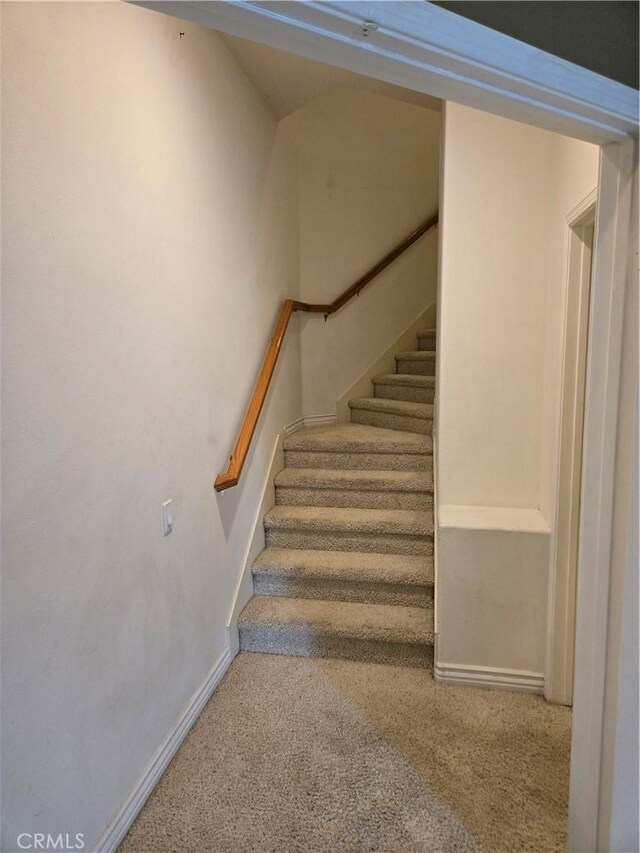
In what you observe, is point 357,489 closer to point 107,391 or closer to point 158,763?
point 158,763

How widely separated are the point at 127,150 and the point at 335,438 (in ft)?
6.72

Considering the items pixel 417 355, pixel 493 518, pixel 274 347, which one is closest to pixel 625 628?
pixel 493 518

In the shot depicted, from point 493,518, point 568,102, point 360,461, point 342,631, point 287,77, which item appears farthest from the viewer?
point 360,461

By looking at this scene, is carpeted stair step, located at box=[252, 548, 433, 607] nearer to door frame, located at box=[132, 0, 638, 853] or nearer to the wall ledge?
the wall ledge

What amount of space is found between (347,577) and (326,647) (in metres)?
0.33

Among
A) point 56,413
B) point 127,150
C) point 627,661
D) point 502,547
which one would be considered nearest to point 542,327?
point 502,547

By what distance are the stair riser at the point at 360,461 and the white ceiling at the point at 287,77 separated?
6.11 feet

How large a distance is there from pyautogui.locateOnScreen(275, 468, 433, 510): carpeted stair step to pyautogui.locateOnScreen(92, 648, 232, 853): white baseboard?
97 cm

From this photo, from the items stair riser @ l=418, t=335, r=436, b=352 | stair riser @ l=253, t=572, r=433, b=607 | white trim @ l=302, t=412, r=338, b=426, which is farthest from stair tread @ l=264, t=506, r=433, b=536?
stair riser @ l=418, t=335, r=436, b=352

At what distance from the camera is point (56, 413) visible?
1138mm

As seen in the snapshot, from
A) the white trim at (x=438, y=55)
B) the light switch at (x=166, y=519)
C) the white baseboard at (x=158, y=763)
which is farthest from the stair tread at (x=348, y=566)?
the white trim at (x=438, y=55)

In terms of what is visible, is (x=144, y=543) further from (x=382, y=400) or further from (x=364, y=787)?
(x=382, y=400)

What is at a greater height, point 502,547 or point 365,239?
point 365,239

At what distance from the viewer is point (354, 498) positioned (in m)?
2.75
